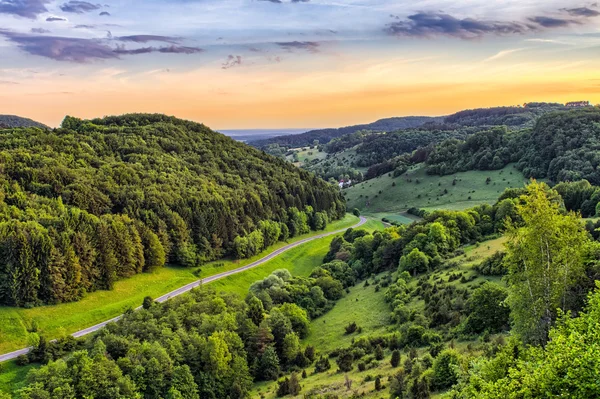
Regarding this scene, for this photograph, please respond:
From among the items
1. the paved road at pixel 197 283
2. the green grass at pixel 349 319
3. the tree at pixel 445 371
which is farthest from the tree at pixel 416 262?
the tree at pixel 445 371

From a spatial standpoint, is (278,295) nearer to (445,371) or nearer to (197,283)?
(197,283)

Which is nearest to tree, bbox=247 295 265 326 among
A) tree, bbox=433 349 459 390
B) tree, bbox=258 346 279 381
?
tree, bbox=258 346 279 381

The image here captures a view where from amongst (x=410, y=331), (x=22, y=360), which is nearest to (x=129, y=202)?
(x=22, y=360)

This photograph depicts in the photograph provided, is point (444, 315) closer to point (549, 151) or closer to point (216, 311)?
point (216, 311)

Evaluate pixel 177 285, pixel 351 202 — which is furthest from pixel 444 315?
pixel 351 202

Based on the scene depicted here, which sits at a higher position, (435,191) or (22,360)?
(435,191)

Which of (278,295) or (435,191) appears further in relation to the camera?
(435,191)

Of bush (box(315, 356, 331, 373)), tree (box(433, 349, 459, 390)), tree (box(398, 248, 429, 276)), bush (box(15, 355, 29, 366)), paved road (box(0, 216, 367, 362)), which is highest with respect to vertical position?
tree (box(433, 349, 459, 390))

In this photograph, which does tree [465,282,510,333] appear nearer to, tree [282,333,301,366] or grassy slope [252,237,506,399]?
grassy slope [252,237,506,399]
